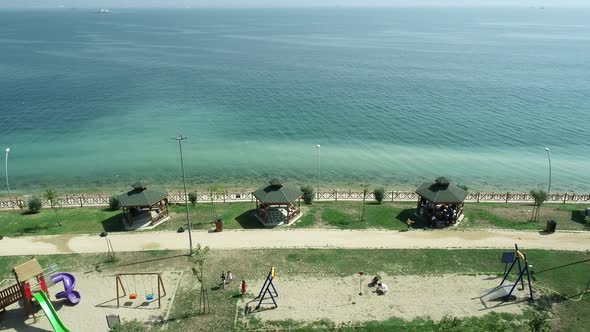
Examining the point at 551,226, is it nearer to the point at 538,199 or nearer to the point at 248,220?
the point at 538,199

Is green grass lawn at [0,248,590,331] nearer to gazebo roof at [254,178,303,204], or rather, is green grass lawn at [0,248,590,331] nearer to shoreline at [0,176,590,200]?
gazebo roof at [254,178,303,204]

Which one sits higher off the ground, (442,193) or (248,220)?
(442,193)

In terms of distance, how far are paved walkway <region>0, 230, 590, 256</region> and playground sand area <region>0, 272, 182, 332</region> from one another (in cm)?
480

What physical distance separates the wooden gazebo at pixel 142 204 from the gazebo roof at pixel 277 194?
938 centimetres

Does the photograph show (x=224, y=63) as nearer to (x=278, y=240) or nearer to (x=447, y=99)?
(x=447, y=99)

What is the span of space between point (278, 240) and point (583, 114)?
8137 centimetres

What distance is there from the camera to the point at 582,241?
35.1 m

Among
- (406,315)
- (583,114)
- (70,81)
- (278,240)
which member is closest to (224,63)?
(70,81)

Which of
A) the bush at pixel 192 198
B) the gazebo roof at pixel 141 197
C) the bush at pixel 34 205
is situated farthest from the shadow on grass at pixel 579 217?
the bush at pixel 34 205

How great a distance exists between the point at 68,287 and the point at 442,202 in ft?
101

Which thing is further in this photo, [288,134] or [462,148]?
[288,134]

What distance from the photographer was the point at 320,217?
4025cm

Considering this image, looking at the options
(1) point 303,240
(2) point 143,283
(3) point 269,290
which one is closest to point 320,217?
(1) point 303,240

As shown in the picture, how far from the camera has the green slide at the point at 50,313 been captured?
24344 mm
